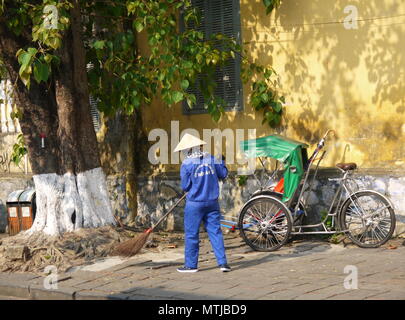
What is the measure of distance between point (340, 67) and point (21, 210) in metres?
5.70

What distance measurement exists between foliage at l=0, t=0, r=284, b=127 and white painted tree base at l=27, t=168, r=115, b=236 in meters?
1.24

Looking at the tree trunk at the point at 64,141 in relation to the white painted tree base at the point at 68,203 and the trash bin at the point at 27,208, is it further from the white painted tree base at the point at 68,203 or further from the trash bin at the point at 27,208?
the trash bin at the point at 27,208

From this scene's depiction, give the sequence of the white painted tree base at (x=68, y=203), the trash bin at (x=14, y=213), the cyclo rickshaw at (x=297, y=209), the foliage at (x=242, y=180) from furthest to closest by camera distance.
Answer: the trash bin at (x=14, y=213), the foliage at (x=242, y=180), the white painted tree base at (x=68, y=203), the cyclo rickshaw at (x=297, y=209)

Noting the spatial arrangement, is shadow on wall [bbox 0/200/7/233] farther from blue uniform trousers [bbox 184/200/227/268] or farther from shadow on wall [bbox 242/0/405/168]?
blue uniform trousers [bbox 184/200/227/268]

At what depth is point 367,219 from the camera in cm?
1039

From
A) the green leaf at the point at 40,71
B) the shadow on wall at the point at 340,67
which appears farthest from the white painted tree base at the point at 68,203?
the shadow on wall at the point at 340,67

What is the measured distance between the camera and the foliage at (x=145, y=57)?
35.6 ft

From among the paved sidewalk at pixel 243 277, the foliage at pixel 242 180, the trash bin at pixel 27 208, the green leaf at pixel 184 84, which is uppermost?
the green leaf at pixel 184 84

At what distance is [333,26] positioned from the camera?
11.5m

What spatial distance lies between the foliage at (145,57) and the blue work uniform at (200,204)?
1.93 metres

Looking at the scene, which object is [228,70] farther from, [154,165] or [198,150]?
[198,150]

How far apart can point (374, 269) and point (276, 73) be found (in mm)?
4110

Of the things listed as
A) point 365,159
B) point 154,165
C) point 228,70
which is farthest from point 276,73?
point 154,165

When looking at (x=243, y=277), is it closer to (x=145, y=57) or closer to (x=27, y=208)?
(x=145, y=57)
